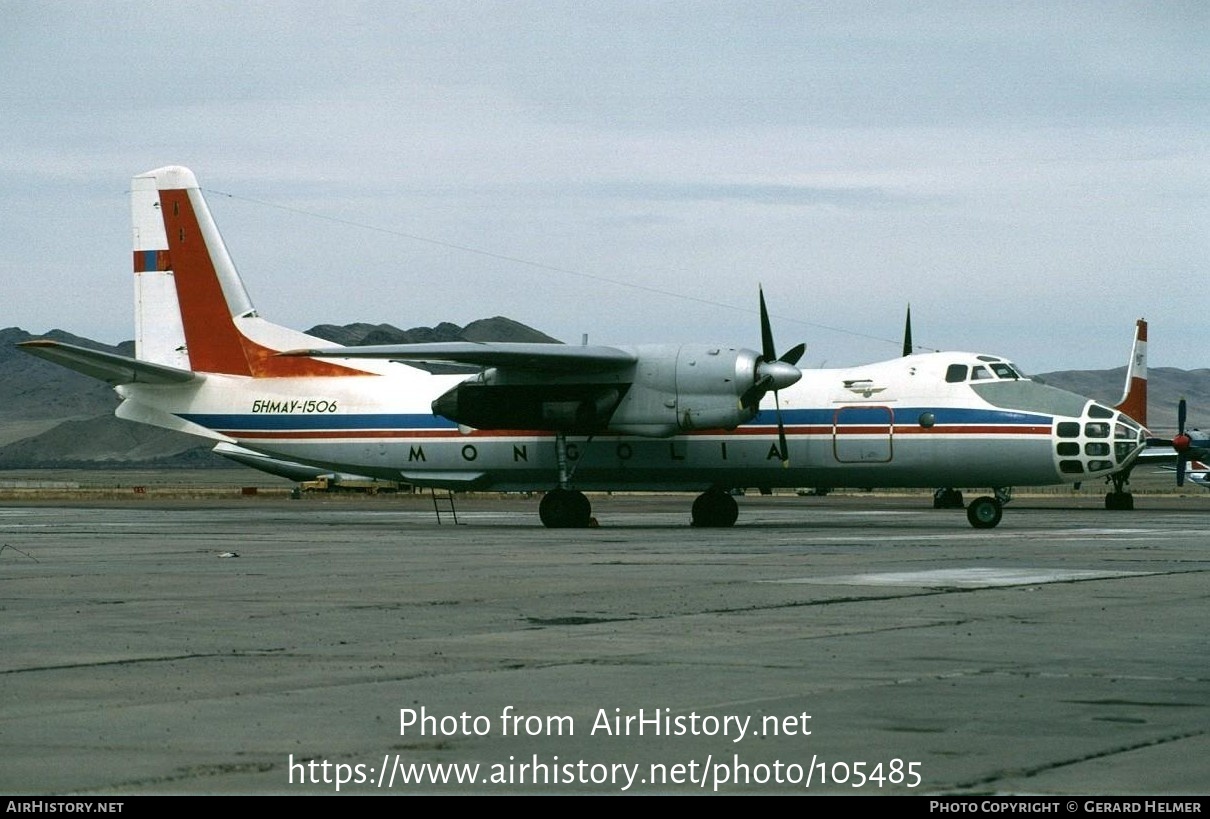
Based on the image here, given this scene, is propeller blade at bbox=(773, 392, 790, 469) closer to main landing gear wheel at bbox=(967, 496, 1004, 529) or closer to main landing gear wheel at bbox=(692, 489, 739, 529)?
main landing gear wheel at bbox=(692, 489, 739, 529)

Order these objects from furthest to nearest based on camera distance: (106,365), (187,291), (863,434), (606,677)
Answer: (187,291) → (106,365) → (863,434) → (606,677)

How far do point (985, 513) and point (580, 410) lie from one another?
974cm

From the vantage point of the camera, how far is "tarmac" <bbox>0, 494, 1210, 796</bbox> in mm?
7582

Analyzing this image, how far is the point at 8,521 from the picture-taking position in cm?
4097

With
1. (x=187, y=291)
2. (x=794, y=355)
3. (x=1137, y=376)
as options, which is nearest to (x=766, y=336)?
(x=794, y=355)

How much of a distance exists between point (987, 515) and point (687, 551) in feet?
40.4

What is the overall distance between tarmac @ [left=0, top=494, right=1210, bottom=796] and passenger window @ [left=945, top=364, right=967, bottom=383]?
14.2 metres

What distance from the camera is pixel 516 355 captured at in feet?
120

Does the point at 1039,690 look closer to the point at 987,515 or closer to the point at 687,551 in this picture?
the point at 687,551

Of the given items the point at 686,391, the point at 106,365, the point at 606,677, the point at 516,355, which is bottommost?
the point at 686,391

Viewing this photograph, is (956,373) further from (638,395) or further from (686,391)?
(638,395)

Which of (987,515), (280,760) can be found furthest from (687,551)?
(280,760)

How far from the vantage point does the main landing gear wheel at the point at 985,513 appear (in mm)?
36031

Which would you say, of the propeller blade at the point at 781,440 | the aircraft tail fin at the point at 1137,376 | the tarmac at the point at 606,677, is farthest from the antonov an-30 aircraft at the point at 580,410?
the aircraft tail fin at the point at 1137,376
